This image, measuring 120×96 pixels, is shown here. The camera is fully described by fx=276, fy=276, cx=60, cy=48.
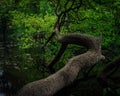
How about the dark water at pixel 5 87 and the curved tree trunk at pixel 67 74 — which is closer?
the curved tree trunk at pixel 67 74

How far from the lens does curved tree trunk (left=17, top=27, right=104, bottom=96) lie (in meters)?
6.55

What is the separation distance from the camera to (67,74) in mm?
7695

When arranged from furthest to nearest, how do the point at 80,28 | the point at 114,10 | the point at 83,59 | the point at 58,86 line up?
1. the point at 80,28
2. the point at 114,10
3. the point at 83,59
4. the point at 58,86

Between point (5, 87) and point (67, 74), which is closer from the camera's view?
point (67, 74)

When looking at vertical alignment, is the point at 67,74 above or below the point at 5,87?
above

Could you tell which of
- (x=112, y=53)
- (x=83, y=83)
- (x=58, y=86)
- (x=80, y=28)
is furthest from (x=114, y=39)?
(x=58, y=86)

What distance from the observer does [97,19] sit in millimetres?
19859

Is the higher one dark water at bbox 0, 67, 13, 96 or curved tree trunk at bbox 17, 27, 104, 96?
curved tree trunk at bbox 17, 27, 104, 96

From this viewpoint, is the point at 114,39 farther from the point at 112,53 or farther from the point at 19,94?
the point at 19,94

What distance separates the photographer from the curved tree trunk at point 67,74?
21.5 feet

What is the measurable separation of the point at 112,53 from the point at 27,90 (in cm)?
1393

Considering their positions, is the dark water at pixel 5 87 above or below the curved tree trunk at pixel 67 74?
below

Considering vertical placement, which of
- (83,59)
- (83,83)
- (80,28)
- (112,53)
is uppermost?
(83,59)

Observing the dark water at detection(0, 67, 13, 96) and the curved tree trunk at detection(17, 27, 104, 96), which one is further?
the dark water at detection(0, 67, 13, 96)
